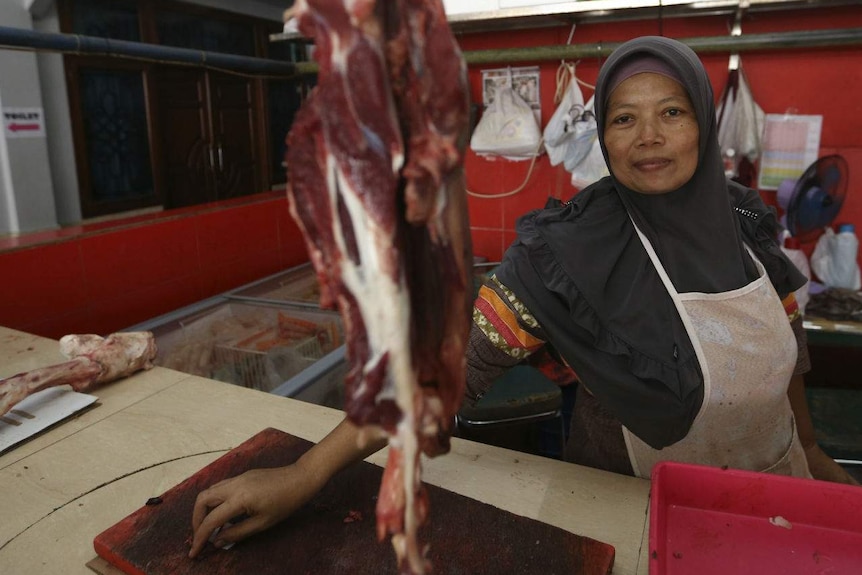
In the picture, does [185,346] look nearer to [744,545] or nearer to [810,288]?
[744,545]

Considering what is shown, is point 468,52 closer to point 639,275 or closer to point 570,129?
point 570,129

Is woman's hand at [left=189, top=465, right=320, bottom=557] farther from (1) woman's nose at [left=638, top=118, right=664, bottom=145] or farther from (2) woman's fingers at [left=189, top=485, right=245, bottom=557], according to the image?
(1) woman's nose at [left=638, top=118, right=664, bottom=145]

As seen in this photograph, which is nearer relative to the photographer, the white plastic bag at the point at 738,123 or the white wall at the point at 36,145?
the white plastic bag at the point at 738,123

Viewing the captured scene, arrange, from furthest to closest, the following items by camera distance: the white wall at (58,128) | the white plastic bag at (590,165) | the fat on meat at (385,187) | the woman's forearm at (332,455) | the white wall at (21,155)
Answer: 1. the white wall at (58,128)
2. the white wall at (21,155)
3. the white plastic bag at (590,165)
4. the woman's forearm at (332,455)
5. the fat on meat at (385,187)

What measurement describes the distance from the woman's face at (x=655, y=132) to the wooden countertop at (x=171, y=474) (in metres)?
0.66

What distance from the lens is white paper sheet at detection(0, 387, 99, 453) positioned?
151 centimetres

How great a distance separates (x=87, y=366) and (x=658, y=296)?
1526mm

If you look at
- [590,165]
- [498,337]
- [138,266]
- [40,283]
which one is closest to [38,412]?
[40,283]

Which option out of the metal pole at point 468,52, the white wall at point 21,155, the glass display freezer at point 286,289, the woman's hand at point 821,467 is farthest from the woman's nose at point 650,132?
the white wall at point 21,155

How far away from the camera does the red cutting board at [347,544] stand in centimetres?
102

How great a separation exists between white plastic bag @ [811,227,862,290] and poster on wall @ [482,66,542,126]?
1.56 m

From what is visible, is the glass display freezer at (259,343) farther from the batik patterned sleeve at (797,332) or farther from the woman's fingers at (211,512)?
the batik patterned sleeve at (797,332)

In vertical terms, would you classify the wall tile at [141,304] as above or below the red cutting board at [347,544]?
below

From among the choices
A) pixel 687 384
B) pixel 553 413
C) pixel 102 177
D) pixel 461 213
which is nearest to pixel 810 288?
pixel 553 413
